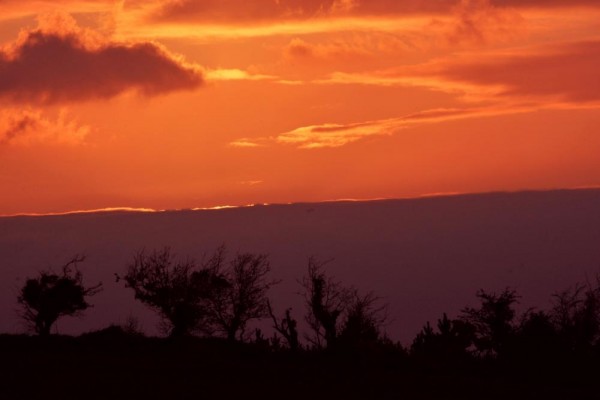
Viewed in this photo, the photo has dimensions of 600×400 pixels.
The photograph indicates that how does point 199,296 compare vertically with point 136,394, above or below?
above

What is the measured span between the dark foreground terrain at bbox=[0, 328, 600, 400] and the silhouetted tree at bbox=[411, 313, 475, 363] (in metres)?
9.87

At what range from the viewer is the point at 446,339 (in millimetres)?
80750

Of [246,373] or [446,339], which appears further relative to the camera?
[446,339]

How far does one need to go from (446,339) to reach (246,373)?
30.5 m

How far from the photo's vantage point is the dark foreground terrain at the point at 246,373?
47.5 meters

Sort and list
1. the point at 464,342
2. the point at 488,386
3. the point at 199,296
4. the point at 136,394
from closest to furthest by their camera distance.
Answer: the point at 136,394
the point at 488,386
the point at 464,342
the point at 199,296

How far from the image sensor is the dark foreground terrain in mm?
47500

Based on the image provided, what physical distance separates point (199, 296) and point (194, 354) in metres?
27.3

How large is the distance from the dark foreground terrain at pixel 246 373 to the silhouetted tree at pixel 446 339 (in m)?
9.87

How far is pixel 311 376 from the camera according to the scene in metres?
53.7

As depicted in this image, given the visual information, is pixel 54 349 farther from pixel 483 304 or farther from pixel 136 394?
pixel 483 304

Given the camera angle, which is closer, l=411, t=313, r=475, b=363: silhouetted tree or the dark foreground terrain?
the dark foreground terrain

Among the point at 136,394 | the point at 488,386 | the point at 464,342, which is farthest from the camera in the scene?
the point at 464,342

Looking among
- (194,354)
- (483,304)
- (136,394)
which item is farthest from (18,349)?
(483,304)
